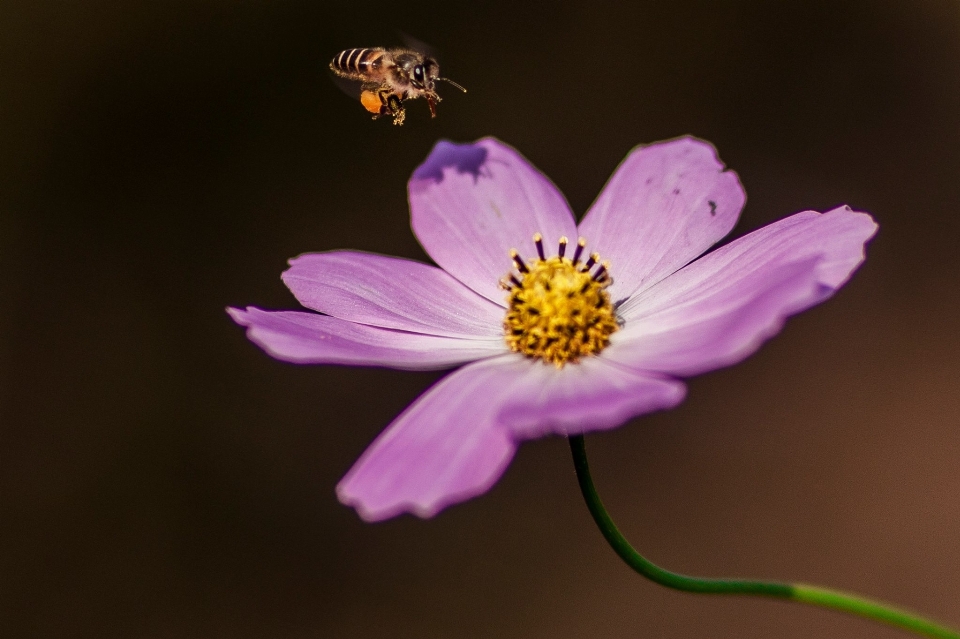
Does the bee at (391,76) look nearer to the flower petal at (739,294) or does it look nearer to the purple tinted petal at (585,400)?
the flower petal at (739,294)

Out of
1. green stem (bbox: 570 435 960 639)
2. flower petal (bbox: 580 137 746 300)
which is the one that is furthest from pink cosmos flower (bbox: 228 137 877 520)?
green stem (bbox: 570 435 960 639)

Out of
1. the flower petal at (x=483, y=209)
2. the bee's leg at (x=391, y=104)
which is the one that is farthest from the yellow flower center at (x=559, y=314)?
the bee's leg at (x=391, y=104)

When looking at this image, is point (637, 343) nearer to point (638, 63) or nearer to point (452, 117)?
point (452, 117)

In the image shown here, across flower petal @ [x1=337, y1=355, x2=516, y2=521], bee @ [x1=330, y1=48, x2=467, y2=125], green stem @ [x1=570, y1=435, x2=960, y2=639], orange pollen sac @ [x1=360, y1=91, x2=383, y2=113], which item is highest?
bee @ [x1=330, y1=48, x2=467, y2=125]

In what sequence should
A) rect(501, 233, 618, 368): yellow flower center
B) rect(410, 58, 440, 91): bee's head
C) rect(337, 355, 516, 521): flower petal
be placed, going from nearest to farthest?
1. rect(337, 355, 516, 521): flower petal
2. rect(501, 233, 618, 368): yellow flower center
3. rect(410, 58, 440, 91): bee's head

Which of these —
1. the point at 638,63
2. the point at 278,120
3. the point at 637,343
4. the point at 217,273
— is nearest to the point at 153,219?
the point at 217,273

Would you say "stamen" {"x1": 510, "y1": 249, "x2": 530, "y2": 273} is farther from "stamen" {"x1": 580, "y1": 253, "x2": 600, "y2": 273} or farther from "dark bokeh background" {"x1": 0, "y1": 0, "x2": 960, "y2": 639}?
"dark bokeh background" {"x1": 0, "y1": 0, "x2": 960, "y2": 639}

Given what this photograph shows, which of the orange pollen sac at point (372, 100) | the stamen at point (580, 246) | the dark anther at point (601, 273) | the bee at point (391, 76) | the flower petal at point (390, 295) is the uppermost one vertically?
the bee at point (391, 76)
